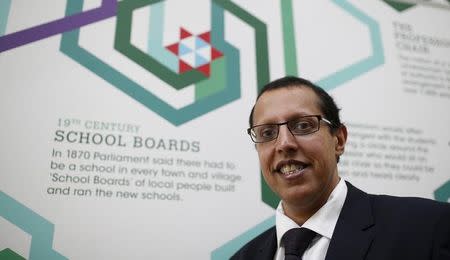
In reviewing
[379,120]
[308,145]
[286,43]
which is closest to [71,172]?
[308,145]

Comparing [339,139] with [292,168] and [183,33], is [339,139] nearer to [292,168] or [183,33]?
[292,168]

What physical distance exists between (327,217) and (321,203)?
0.21ft

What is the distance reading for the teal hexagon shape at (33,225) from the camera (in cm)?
126

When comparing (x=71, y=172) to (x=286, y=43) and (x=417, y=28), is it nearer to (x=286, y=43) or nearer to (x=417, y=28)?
(x=286, y=43)

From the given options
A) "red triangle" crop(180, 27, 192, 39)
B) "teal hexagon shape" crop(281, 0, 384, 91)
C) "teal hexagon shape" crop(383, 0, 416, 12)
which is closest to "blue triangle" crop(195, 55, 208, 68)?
"red triangle" crop(180, 27, 192, 39)

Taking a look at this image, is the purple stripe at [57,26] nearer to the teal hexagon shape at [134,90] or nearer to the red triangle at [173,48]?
the teal hexagon shape at [134,90]

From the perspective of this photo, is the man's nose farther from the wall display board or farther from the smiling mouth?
the wall display board

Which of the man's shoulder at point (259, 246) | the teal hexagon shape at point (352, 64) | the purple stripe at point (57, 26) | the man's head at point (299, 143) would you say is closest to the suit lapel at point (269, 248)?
the man's shoulder at point (259, 246)

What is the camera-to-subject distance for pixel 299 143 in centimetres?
105

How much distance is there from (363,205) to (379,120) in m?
0.87

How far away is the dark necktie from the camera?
1006 mm

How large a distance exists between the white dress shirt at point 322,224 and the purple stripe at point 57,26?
3.66ft

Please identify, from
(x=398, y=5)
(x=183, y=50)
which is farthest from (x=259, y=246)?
(x=398, y=5)

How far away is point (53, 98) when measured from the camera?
4.67 feet
